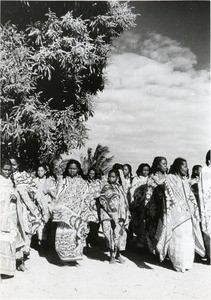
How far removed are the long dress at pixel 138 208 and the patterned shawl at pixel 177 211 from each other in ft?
3.54

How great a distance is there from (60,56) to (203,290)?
6.53 m

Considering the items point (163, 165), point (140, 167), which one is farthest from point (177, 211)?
point (140, 167)

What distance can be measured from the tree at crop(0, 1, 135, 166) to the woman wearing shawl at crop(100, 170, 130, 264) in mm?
2886

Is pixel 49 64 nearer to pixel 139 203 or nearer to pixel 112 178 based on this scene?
pixel 112 178

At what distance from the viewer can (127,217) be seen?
669 cm

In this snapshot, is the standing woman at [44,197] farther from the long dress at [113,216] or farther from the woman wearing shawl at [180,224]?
the woman wearing shawl at [180,224]

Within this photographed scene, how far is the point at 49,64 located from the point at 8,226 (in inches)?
204

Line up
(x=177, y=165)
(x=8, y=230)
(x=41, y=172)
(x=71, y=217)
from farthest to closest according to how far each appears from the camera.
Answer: (x=41, y=172)
(x=177, y=165)
(x=71, y=217)
(x=8, y=230)

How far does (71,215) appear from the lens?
6031 millimetres

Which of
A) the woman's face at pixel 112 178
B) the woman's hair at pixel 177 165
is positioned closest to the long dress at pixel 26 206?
the woman's face at pixel 112 178

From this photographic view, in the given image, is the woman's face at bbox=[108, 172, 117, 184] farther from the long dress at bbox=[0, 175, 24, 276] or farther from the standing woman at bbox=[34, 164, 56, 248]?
the long dress at bbox=[0, 175, 24, 276]

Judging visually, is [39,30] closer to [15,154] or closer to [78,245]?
[15,154]

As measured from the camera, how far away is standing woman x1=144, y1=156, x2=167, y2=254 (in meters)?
6.32

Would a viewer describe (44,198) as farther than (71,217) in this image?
Yes
